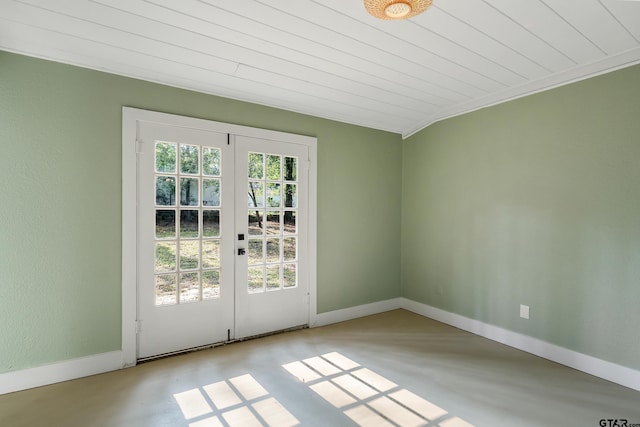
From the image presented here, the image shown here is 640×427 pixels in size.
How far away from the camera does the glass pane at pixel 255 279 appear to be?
10.7 ft

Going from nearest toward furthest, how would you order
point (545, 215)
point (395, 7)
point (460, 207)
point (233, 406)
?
point (395, 7) → point (233, 406) → point (545, 215) → point (460, 207)

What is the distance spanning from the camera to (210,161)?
3.04 metres

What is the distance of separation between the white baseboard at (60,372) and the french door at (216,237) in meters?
0.24

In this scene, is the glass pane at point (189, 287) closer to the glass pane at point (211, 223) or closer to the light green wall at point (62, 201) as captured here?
the glass pane at point (211, 223)

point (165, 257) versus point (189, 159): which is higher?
point (189, 159)

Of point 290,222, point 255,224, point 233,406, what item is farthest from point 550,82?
point 233,406

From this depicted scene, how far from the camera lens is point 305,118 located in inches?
141

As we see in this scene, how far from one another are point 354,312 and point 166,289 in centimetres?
215

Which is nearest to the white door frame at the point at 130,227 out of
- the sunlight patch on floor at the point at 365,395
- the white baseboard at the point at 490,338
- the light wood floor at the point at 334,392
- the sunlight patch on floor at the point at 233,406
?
the white baseboard at the point at 490,338

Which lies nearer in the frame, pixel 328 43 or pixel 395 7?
pixel 395 7

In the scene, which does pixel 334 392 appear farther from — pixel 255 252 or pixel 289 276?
pixel 255 252

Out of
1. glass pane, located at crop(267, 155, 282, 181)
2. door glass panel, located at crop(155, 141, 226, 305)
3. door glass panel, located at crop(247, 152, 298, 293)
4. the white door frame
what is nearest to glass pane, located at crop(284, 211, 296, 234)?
door glass panel, located at crop(247, 152, 298, 293)

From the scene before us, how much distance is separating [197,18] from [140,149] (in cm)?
126

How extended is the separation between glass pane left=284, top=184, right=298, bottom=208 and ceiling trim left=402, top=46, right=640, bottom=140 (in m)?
→ 1.85
